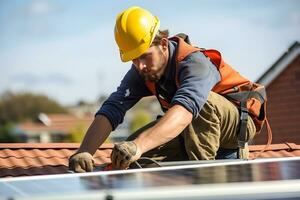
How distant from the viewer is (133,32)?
165 inches

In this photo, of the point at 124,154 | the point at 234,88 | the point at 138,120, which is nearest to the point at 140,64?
the point at 234,88

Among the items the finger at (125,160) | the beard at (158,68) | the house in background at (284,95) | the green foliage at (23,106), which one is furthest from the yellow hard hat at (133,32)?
the green foliage at (23,106)

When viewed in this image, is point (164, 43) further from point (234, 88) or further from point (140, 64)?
point (234, 88)

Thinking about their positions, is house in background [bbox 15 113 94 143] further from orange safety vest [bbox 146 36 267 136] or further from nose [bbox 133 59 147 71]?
nose [bbox 133 59 147 71]

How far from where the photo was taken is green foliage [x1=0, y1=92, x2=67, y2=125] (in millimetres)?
80812

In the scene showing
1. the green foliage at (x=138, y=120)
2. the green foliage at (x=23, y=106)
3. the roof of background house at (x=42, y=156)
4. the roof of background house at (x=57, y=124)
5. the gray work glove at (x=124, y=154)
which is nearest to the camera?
the gray work glove at (x=124, y=154)

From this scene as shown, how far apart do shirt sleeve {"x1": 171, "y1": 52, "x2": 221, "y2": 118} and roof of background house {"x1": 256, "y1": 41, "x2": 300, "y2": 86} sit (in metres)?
13.2

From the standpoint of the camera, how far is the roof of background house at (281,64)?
56.4 feet

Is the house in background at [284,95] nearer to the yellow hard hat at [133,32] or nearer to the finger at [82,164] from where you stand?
the yellow hard hat at [133,32]

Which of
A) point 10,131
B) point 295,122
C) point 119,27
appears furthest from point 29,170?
point 10,131

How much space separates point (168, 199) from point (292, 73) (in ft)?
52.4

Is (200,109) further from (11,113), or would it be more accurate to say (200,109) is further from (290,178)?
(11,113)

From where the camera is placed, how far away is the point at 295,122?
669 inches

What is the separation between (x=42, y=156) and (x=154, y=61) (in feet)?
5.57
